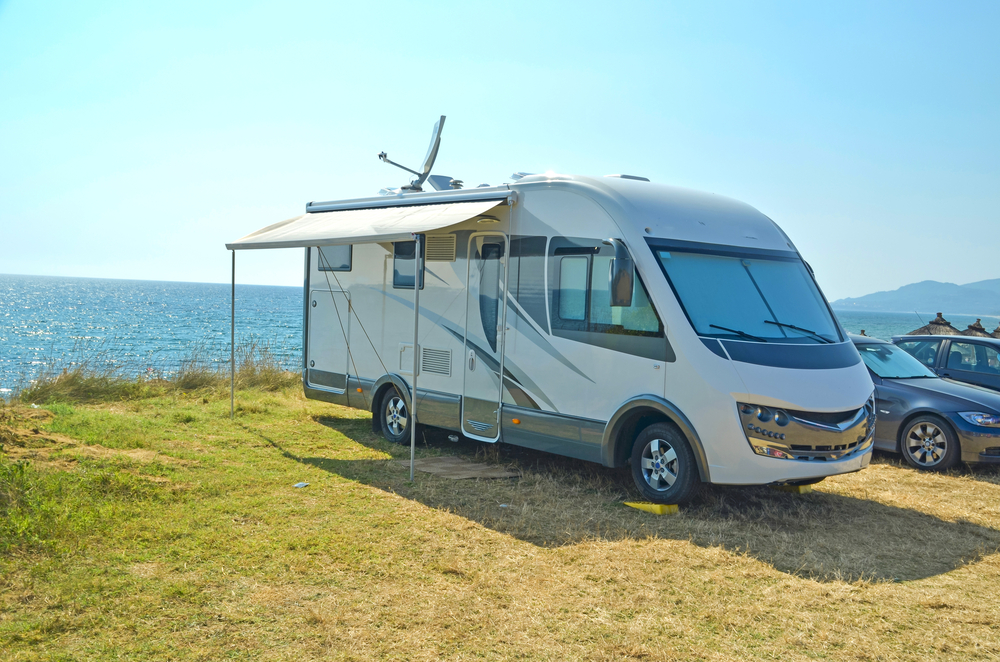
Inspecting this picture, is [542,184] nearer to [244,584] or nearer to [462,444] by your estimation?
[462,444]

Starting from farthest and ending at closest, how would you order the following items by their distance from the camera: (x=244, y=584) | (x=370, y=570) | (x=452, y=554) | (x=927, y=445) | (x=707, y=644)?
(x=927, y=445)
(x=452, y=554)
(x=370, y=570)
(x=244, y=584)
(x=707, y=644)

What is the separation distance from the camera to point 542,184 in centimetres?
782

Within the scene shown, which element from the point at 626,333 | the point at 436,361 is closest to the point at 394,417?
the point at 436,361

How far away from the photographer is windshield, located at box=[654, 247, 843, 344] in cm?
674

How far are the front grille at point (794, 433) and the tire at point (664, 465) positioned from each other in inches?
22.9

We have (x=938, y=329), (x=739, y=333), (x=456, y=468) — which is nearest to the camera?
(x=739, y=333)

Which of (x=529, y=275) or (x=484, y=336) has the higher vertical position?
(x=529, y=275)

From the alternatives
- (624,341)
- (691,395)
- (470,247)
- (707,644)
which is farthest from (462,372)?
(707,644)

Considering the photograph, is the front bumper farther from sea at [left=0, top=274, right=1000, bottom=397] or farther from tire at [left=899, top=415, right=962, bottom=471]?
sea at [left=0, top=274, right=1000, bottom=397]

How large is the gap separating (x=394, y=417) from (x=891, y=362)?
251 inches

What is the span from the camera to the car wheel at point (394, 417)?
9.51m

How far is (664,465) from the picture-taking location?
688 centimetres

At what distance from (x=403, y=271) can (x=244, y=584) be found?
5.14 meters

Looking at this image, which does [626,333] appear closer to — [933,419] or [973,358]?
[933,419]
